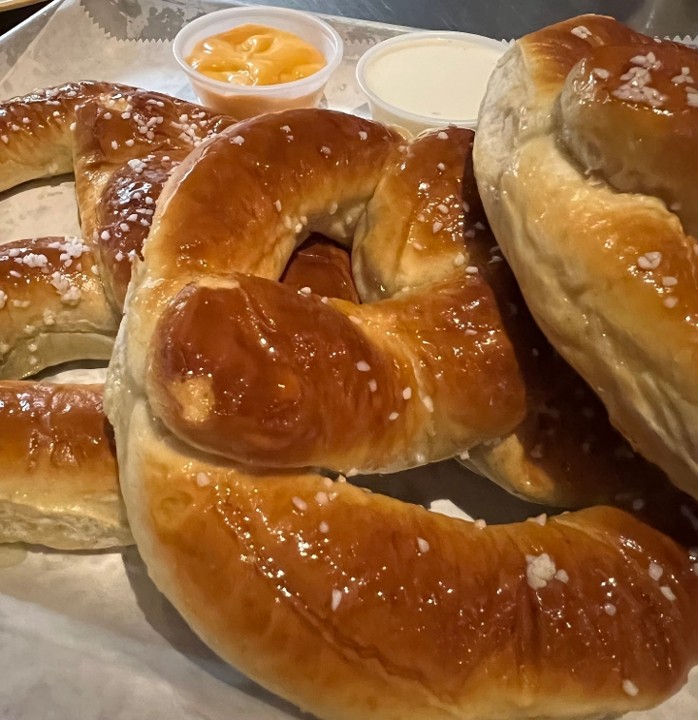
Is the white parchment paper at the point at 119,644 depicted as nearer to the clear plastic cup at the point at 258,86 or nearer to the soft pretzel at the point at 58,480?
the soft pretzel at the point at 58,480

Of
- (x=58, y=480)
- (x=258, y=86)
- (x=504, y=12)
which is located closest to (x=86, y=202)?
(x=258, y=86)

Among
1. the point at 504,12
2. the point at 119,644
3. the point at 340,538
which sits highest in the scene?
the point at 504,12

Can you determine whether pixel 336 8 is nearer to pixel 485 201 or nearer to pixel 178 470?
pixel 485 201

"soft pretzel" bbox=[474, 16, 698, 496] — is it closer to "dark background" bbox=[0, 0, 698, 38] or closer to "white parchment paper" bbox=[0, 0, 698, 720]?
"white parchment paper" bbox=[0, 0, 698, 720]

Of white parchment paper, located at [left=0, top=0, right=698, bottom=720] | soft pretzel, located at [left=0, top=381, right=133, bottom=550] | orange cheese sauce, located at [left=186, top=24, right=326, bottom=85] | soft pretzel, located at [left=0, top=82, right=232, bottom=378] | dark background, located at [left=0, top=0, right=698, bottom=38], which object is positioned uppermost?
orange cheese sauce, located at [left=186, top=24, right=326, bottom=85]

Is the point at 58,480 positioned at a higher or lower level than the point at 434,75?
lower

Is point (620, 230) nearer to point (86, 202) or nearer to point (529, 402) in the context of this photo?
point (529, 402)

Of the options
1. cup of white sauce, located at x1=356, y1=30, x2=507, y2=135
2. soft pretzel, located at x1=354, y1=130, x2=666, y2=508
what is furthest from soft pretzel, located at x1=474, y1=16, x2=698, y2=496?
cup of white sauce, located at x1=356, y1=30, x2=507, y2=135
